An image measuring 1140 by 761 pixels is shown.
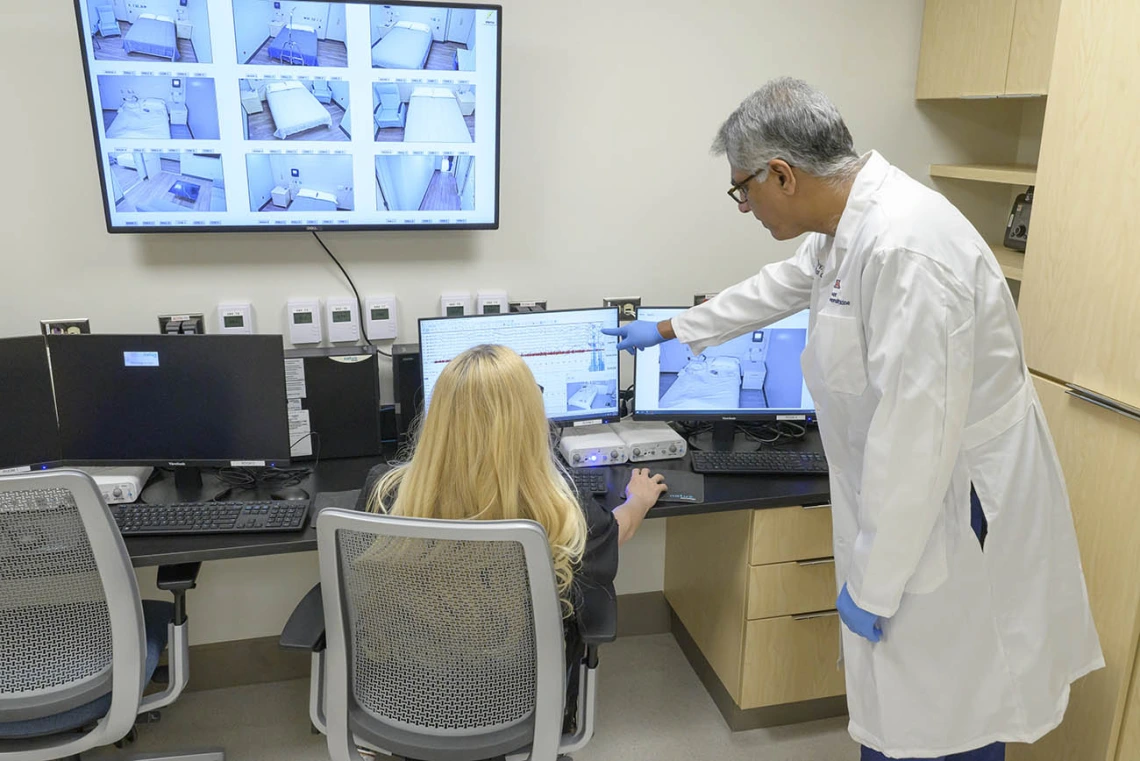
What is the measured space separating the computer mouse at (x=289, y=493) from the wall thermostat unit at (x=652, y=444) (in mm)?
777

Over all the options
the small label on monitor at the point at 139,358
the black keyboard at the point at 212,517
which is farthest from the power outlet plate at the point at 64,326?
the black keyboard at the point at 212,517

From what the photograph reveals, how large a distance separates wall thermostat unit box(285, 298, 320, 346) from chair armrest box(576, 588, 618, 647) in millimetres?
1104

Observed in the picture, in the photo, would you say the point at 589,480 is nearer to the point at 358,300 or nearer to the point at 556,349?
the point at 556,349

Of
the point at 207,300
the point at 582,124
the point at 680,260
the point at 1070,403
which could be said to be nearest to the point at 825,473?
the point at 1070,403

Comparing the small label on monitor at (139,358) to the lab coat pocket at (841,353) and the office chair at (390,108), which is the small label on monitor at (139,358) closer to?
the office chair at (390,108)

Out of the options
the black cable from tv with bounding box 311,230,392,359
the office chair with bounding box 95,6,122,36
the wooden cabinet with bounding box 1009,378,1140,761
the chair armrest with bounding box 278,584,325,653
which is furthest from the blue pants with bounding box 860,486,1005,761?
the office chair with bounding box 95,6,122,36

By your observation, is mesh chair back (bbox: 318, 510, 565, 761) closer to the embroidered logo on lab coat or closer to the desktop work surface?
the desktop work surface

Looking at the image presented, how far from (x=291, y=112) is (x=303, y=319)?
512 mm

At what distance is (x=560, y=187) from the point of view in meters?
2.40

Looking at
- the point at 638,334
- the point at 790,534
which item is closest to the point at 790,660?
the point at 790,534

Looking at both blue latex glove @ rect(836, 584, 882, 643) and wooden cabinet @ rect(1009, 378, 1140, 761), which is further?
wooden cabinet @ rect(1009, 378, 1140, 761)

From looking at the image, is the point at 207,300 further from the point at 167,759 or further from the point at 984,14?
the point at 984,14

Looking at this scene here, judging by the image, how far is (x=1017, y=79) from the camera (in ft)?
7.36

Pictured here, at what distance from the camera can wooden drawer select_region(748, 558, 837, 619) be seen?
7.04ft
